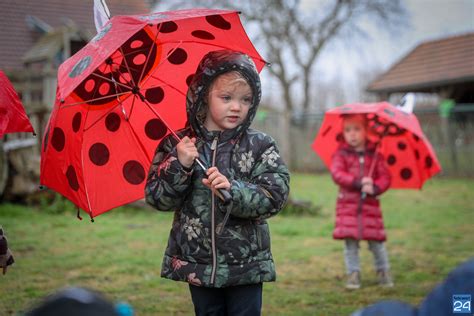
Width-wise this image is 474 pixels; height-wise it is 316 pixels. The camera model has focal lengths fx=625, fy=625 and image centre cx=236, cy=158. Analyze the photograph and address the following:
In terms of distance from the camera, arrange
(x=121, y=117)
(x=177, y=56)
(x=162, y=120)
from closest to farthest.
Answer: (x=162, y=120) < (x=121, y=117) < (x=177, y=56)

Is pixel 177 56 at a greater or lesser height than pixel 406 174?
greater

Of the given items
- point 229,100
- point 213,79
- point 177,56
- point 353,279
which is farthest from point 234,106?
point 353,279

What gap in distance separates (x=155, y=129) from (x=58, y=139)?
52 cm

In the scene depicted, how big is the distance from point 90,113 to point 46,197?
6728mm

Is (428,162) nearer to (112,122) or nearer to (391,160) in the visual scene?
(391,160)

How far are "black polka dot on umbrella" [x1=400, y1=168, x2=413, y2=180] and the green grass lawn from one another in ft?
2.90

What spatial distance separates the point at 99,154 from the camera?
10.9 ft

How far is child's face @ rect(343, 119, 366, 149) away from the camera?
5.31 metres

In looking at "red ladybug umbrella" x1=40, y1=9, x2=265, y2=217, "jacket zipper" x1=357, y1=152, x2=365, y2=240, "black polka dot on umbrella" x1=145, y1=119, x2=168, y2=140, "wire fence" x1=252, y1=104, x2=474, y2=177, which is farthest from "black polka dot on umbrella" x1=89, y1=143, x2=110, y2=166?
"wire fence" x1=252, y1=104, x2=474, y2=177

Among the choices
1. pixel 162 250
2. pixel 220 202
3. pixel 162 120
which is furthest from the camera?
pixel 162 250

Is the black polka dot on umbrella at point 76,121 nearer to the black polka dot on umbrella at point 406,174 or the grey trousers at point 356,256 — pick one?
the grey trousers at point 356,256

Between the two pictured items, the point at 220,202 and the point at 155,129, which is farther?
the point at 155,129

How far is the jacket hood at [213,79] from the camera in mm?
3000

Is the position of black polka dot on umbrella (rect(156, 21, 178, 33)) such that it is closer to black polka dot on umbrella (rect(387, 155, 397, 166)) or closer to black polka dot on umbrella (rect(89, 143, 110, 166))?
black polka dot on umbrella (rect(89, 143, 110, 166))
